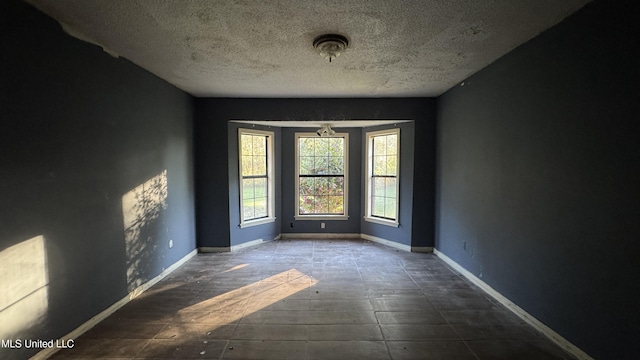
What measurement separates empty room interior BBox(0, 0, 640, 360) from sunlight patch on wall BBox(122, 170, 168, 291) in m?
0.02

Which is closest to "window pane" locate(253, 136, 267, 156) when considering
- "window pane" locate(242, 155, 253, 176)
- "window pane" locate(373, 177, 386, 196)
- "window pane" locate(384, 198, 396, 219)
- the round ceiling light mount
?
"window pane" locate(242, 155, 253, 176)

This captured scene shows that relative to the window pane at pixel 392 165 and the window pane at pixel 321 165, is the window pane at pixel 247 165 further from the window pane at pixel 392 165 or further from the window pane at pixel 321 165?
the window pane at pixel 392 165

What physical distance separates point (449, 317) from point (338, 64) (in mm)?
2899

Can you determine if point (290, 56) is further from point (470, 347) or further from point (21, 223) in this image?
point (470, 347)

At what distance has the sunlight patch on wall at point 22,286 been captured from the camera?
1.85 m

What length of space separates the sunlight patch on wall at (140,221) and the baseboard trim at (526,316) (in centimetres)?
405

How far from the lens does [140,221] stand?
3.24m

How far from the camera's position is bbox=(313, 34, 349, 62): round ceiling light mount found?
2.44 meters

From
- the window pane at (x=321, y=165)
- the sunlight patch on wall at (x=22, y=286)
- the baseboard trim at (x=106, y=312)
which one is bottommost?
the baseboard trim at (x=106, y=312)

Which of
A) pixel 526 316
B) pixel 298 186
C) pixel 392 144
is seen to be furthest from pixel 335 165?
pixel 526 316

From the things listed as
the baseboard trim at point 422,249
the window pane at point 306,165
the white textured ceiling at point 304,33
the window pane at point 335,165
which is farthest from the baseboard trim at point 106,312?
the baseboard trim at point 422,249

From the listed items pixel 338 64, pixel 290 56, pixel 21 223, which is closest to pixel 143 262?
pixel 21 223

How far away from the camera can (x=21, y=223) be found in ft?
6.39

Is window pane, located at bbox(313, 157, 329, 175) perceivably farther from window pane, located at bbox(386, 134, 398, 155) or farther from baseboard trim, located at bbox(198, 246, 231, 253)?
baseboard trim, located at bbox(198, 246, 231, 253)
